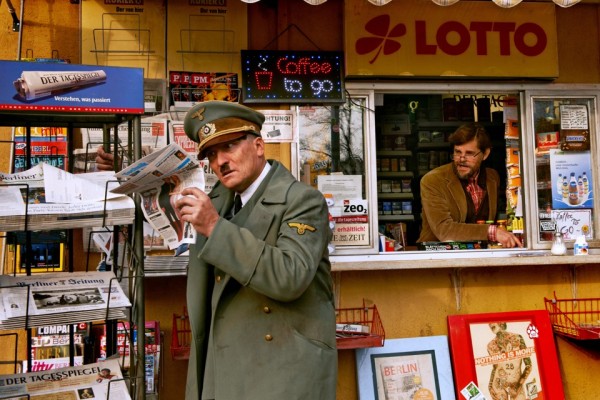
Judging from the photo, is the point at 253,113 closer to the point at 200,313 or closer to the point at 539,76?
the point at 200,313

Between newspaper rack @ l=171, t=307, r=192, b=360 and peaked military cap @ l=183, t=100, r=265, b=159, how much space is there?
1.77m

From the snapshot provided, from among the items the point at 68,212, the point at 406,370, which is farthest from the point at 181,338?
the point at 68,212

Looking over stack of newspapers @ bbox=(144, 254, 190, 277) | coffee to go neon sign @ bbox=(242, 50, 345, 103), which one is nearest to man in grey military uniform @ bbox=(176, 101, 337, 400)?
stack of newspapers @ bbox=(144, 254, 190, 277)

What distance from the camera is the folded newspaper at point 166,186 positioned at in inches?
92.4

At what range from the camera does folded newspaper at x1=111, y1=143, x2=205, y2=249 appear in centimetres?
235

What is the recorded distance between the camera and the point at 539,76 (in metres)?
4.87

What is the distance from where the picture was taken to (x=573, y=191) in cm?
496

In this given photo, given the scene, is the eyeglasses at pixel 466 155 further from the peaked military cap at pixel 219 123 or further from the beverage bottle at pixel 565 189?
the peaked military cap at pixel 219 123

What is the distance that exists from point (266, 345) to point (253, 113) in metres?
0.89

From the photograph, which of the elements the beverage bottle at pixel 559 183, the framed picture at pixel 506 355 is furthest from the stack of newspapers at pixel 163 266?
the beverage bottle at pixel 559 183

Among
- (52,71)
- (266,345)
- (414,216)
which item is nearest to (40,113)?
(52,71)

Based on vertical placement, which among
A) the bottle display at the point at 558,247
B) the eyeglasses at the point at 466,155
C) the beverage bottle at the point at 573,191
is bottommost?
the bottle display at the point at 558,247

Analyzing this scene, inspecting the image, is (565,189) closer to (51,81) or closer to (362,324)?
(362,324)

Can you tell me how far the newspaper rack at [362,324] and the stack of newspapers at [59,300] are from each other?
72.7 inches
